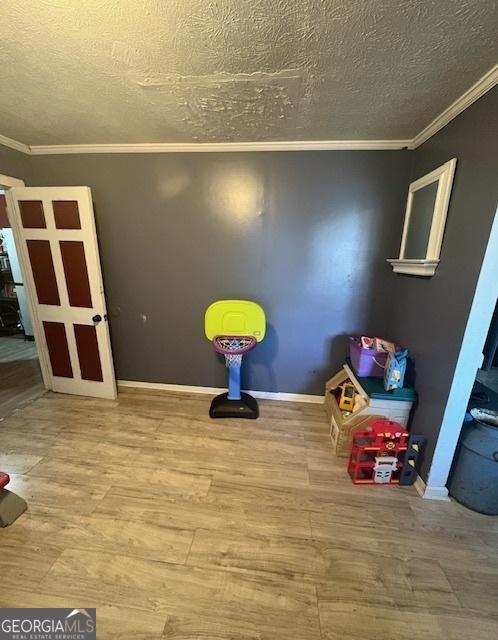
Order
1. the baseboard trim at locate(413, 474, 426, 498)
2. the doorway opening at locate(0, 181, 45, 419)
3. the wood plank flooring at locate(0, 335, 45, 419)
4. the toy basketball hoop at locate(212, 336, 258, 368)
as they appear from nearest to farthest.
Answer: the baseboard trim at locate(413, 474, 426, 498) → the toy basketball hoop at locate(212, 336, 258, 368) → the wood plank flooring at locate(0, 335, 45, 419) → the doorway opening at locate(0, 181, 45, 419)

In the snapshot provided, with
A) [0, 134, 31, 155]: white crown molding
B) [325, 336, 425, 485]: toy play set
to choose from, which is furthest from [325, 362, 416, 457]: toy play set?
[0, 134, 31, 155]: white crown molding

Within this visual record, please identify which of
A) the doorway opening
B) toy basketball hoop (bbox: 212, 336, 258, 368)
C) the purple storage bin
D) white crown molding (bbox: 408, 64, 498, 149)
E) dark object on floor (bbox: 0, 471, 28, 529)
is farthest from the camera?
the doorway opening

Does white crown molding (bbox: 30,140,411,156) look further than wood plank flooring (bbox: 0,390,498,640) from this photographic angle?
Yes

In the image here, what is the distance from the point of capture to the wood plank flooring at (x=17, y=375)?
8.48 feet

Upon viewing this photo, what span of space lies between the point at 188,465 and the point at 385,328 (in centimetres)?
208

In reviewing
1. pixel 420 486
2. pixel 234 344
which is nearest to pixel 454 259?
pixel 420 486

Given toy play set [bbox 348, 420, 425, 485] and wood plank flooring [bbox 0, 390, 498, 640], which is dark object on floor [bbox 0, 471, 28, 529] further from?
toy play set [bbox 348, 420, 425, 485]

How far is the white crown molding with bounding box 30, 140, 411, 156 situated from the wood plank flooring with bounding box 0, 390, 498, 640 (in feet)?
8.15

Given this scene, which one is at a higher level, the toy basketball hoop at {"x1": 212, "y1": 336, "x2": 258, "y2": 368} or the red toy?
the toy basketball hoop at {"x1": 212, "y1": 336, "x2": 258, "y2": 368}

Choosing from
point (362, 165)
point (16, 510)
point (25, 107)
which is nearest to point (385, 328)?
point (362, 165)

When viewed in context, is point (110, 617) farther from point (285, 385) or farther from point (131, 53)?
point (131, 53)

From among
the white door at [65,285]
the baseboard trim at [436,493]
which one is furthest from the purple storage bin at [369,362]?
the white door at [65,285]

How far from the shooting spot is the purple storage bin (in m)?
2.02

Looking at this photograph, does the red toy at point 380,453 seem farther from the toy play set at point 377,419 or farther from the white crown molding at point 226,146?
the white crown molding at point 226,146
